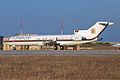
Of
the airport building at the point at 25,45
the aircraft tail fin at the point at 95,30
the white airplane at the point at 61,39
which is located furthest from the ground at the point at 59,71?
the aircraft tail fin at the point at 95,30

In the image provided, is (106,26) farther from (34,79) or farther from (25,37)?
(34,79)

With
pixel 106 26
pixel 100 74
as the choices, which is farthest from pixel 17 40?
pixel 100 74

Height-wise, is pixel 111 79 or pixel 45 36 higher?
pixel 45 36

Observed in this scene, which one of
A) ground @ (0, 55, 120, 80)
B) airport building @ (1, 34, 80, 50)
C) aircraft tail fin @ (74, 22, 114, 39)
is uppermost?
aircraft tail fin @ (74, 22, 114, 39)

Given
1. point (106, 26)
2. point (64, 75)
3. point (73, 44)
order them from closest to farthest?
1. point (64, 75)
2. point (73, 44)
3. point (106, 26)

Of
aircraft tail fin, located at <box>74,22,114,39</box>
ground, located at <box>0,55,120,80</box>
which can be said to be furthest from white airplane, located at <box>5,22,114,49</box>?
ground, located at <box>0,55,120,80</box>

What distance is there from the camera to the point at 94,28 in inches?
4141

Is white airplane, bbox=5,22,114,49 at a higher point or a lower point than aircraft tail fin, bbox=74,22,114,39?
lower

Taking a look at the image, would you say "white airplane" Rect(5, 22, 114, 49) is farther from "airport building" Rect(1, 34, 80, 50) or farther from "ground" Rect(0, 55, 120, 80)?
"ground" Rect(0, 55, 120, 80)

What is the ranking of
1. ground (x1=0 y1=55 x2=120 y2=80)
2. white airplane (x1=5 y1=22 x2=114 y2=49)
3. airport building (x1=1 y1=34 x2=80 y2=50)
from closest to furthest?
1. ground (x1=0 y1=55 x2=120 y2=80)
2. white airplane (x1=5 y1=22 x2=114 y2=49)
3. airport building (x1=1 y1=34 x2=80 y2=50)

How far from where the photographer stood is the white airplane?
3922 inches

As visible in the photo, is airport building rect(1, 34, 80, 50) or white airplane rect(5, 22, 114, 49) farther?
airport building rect(1, 34, 80, 50)

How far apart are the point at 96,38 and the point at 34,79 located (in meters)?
82.3

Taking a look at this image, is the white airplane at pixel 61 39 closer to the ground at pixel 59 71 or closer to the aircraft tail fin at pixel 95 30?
the aircraft tail fin at pixel 95 30
